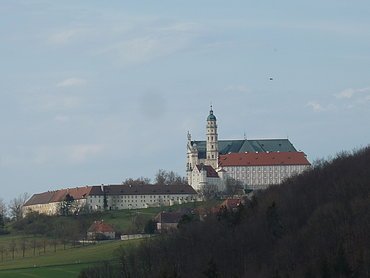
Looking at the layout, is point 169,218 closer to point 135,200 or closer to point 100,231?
point 100,231

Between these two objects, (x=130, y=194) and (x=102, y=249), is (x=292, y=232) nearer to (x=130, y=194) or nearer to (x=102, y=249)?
(x=102, y=249)

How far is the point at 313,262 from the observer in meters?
68.2

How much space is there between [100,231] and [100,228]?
1.04m

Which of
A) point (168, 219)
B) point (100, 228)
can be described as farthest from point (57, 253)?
point (168, 219)

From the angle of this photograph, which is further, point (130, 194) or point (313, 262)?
point (130, 194)

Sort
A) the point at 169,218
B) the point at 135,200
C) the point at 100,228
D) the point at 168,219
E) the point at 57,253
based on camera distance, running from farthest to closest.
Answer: the point at 135,200, the point at 169,218, the point at 100,228, the point at 168,219, the point at 57,253

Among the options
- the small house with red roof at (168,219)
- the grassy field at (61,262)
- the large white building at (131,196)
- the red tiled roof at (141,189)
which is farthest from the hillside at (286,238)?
the red tiled roof at (141,189)

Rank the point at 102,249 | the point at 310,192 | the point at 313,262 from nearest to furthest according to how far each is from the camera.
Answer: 1. the point at 313,262
2. the point at 310,192
3. the point at 102,249

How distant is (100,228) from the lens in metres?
147

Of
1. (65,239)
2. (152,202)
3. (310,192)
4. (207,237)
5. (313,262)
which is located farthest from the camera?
(152,202)

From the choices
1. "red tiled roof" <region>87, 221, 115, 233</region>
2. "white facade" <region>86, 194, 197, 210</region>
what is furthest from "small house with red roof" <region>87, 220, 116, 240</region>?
A: "white facade" <region>86, 194, 197, 210</region>

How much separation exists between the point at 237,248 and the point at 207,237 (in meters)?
7.30

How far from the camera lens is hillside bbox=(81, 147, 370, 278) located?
69.1m

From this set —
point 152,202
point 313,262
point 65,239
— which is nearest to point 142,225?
point 65,239
